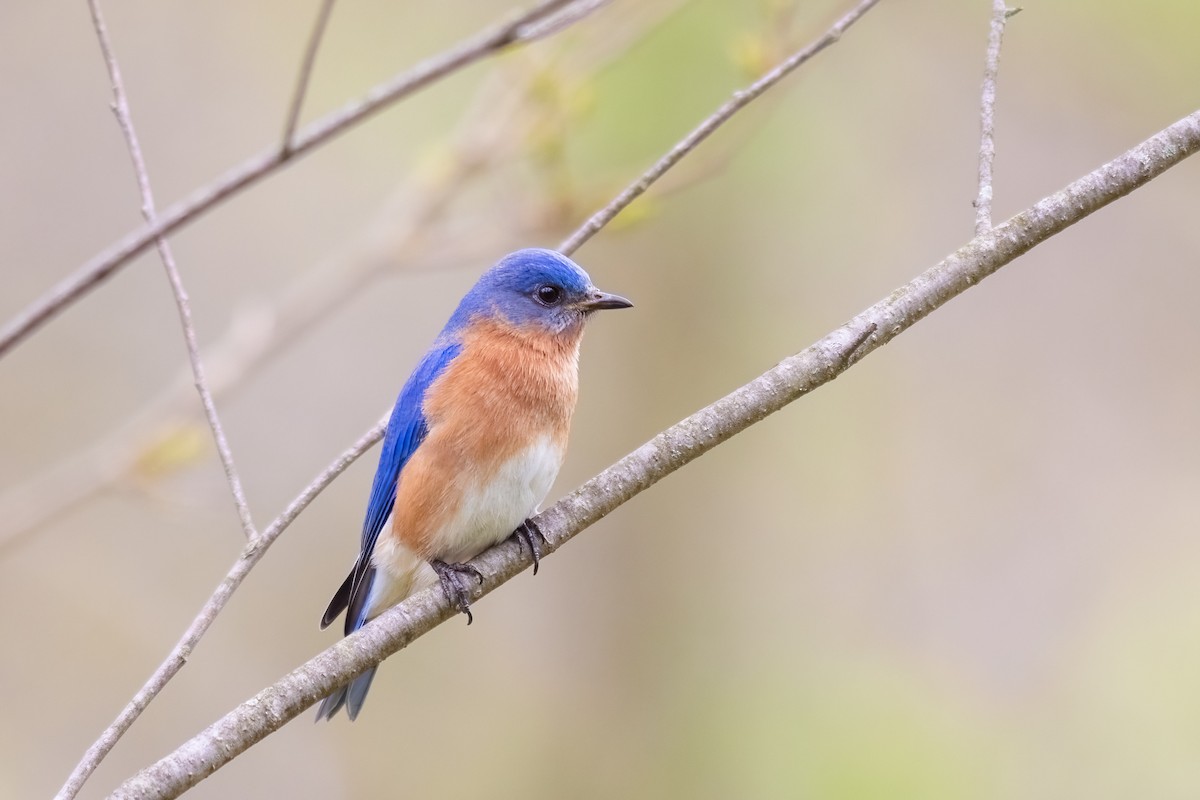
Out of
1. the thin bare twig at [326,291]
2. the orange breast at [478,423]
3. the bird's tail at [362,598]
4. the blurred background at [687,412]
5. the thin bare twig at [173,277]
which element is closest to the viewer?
the thin bare twig at [173,277]

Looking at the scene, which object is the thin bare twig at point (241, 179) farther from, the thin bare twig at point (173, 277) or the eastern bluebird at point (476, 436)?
the eastern bluebird at point (476, 436)

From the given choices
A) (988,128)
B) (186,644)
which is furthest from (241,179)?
(988,128)

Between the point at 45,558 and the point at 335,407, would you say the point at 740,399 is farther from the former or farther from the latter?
the point at 45,558

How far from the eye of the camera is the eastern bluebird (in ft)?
11.6

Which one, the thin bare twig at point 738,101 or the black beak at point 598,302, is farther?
the black beak at point 598,302

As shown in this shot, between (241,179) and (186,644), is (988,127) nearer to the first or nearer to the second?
(241,179)

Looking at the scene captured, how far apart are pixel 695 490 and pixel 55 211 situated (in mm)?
3784

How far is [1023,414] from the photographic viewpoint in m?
6.84

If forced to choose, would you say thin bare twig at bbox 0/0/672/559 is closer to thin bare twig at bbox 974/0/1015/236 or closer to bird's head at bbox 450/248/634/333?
bird's head at bbox 450/248/634/333

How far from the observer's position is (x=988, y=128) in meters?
2.90

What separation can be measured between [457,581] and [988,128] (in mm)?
1693

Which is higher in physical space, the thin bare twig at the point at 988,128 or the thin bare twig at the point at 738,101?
the thin bare twig at the point at 738,101

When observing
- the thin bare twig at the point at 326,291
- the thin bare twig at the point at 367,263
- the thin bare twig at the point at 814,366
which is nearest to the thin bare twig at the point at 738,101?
the thin bare twig at the point at 814,366

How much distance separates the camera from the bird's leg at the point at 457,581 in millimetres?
2986
